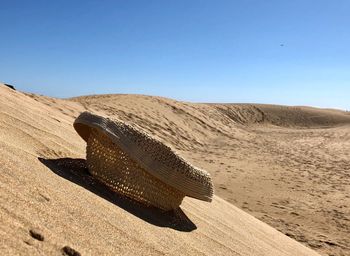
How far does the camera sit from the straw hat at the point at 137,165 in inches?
93.9

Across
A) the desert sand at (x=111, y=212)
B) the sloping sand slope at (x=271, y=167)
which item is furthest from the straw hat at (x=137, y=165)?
the sloping sand slope at (x=271, y=167)

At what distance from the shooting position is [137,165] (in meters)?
2.38

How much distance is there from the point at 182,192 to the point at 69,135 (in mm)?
1441

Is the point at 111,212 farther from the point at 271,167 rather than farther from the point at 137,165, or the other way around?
the point at 271,167

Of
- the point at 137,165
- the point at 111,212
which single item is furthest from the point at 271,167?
the point at 111,212

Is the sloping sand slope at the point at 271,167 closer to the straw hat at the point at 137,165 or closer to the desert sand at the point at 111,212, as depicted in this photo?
the desert sand at the point at 111,212

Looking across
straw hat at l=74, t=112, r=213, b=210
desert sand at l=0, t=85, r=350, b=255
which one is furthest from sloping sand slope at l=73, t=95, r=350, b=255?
straw hat at l=74, t=112, r=213, b=210

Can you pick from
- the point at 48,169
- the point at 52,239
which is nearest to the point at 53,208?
the point at 52,239

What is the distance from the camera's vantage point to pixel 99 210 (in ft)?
6.81

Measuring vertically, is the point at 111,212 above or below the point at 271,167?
above

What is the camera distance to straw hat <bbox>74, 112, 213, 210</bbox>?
2.38 m

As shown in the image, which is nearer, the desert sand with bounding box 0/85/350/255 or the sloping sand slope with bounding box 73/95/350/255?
the desert sand with bounding box 0/85/350/255

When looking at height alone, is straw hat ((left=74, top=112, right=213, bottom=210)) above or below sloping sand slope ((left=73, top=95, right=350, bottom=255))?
above

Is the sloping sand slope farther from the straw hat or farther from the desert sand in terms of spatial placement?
the straw hat
